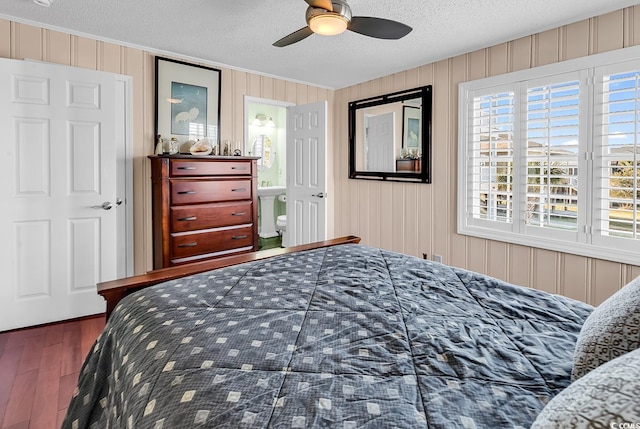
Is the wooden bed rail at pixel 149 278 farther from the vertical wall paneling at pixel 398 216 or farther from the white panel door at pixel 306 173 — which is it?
the vertical wall paneling at pixel 398 216

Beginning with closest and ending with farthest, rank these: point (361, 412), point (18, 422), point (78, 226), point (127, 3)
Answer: point (361, 412)
point (18, 422)
point (127, 3)
point (78, 226)

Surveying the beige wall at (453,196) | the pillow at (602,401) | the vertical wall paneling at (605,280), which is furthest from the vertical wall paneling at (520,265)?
the pillow at (602,401)

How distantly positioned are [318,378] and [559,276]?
9.84 ft

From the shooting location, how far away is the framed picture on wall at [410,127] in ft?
13.6

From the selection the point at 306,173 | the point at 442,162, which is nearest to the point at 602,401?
the point at 442,162

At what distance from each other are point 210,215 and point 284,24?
1.86 metres

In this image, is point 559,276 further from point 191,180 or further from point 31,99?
point 31,99

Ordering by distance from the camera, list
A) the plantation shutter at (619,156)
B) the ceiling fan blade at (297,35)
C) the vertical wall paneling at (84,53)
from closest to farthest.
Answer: the ceiling fan blade at (297,35) → the plantation shutter at (619,156) → the vertical wall paneling at (84,53)

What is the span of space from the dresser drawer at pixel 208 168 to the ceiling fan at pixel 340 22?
163 cm

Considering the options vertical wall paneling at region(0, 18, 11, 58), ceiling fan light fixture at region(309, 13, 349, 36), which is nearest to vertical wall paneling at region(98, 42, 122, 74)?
vertical wall paneling at region(0, 18, 11, 58)

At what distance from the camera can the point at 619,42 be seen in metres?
2.68

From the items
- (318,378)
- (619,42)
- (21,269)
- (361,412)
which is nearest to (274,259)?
(318,378)

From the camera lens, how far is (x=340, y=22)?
7.09ft

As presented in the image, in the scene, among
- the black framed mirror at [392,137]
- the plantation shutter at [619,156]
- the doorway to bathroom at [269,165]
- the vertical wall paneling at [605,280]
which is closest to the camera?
the plantation shutter at [619,156]
